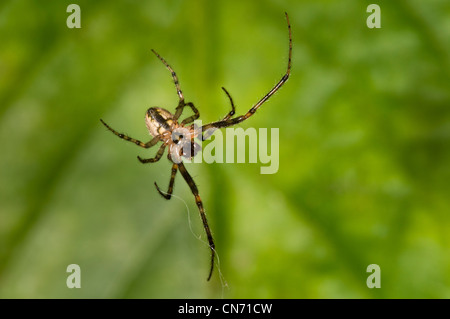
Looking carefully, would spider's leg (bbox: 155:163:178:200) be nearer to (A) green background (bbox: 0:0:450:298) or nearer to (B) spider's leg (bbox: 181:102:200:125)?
(A) green background (bbox: 0:0:450:298)

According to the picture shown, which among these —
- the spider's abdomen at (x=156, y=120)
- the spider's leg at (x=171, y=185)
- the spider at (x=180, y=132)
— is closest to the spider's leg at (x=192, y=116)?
the spider at (x=180, y=132)

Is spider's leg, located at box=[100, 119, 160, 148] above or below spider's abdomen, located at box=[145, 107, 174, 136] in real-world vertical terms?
below

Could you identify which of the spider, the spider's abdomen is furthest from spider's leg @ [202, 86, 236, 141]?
the spider's abdomen

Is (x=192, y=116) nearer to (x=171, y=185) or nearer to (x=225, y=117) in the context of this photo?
(x=225, y=117)

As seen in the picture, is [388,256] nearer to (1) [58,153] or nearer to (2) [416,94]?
(2) [416,94]

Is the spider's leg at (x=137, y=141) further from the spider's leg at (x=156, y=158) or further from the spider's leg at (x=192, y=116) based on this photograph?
the spider's leg at (x=192, y=116)

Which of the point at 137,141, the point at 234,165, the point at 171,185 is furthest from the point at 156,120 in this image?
the point at 234,165

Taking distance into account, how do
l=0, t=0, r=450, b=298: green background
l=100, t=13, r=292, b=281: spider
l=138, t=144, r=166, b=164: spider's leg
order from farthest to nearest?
l=138, t=144, r=166, b=164: spider's leg < l=100, t=13, r=292, b=281: spider < l=0, t=0, r=450, b=298: green background

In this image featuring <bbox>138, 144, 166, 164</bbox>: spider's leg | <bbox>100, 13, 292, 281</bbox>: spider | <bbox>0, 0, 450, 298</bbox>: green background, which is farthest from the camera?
<bbox>138, 144, 166, 164</bbox>: spider's leg
